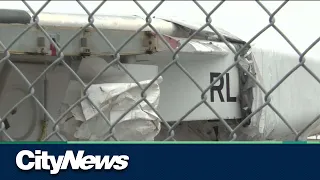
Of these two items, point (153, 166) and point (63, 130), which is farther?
point (63, 130)

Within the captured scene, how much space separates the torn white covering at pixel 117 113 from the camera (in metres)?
1.91

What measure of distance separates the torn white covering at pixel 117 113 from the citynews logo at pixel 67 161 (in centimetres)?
64

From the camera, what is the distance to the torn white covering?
1.91 m

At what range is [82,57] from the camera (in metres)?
1.94

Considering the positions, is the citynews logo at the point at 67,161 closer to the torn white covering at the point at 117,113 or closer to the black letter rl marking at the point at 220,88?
the torn white covering at the point at 117,113

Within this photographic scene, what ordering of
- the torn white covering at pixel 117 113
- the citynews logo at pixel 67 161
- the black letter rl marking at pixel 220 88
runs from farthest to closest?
the black letter rl marking at pixel 220 88 < the torn white covering at pixel 117 113 < the citynews logo at pixel 67 161

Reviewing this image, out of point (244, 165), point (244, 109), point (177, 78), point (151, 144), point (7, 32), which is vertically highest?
point (7, 32)

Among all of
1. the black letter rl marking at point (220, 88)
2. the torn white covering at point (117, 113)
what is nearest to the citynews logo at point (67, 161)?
the torn white covering at point (117, 113)

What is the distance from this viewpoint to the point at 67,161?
1240 millimetres

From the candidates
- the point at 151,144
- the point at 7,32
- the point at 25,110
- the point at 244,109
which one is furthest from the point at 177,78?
the point at 151,144

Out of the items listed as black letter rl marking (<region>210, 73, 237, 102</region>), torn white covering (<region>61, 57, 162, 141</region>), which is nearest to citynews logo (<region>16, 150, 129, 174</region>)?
torn white covering (<region>61, 57, 162, 141</region>)

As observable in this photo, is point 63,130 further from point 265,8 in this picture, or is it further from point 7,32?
point 265,8

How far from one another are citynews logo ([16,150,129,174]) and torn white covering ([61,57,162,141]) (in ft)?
2.11

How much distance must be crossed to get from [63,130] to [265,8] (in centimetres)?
122
